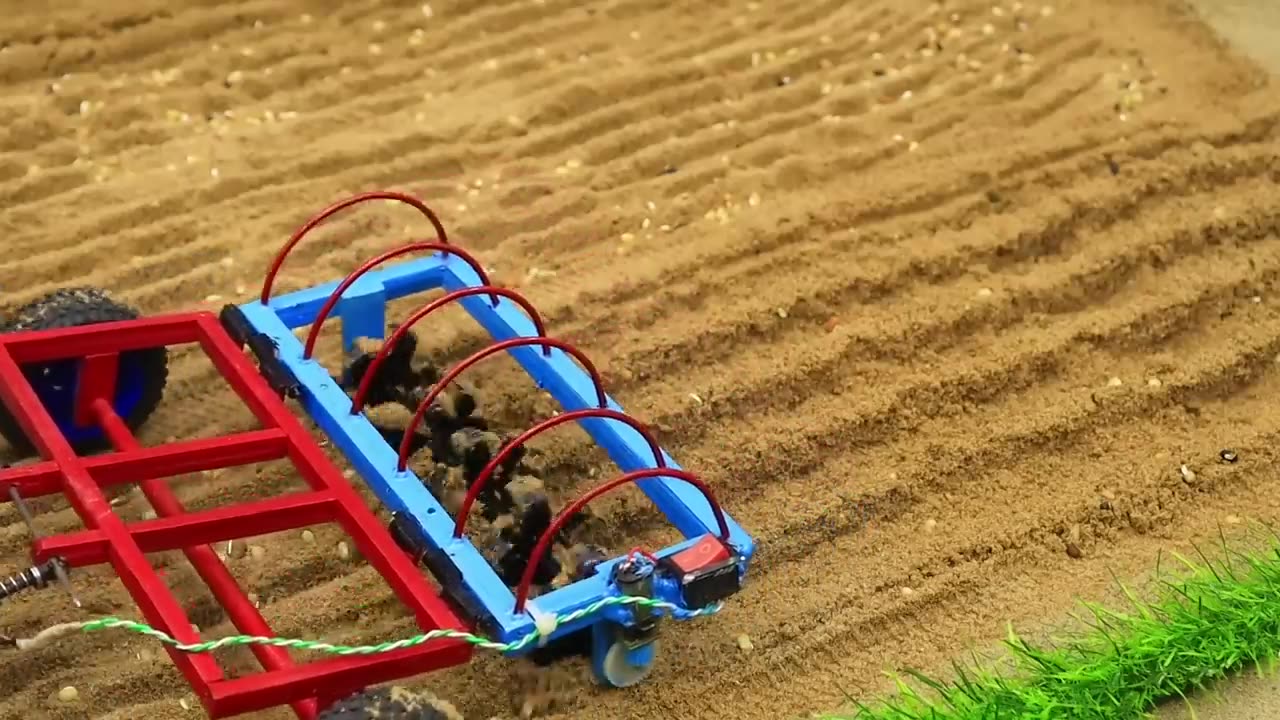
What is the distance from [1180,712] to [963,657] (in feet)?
1.01

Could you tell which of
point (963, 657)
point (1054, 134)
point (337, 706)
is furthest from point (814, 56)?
point (337, 706)

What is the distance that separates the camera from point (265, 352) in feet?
6.85

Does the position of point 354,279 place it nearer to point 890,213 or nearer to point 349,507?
point 349,507

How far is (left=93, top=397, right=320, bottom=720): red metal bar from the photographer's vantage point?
1.76 metres

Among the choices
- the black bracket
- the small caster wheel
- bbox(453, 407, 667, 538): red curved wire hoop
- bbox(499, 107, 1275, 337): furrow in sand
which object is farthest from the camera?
bbox(499, 107, 1275, 337): furrow in sand

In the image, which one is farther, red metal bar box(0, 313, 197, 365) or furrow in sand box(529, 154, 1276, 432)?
furrow in sand box(529, 154, 1276, 432)

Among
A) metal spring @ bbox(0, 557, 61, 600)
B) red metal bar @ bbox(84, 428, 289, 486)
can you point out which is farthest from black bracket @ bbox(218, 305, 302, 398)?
metal spring @ bbox(0, 557, 61, 600)

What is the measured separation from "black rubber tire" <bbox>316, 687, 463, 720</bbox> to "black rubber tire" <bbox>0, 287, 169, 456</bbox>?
0.79 m

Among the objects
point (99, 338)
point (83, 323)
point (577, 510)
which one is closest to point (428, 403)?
point (577, 510)

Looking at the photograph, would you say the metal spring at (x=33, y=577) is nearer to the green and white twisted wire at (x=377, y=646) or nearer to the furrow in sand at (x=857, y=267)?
the green and white twisted wire at (x=377, y=646)

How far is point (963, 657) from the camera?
6.93ft

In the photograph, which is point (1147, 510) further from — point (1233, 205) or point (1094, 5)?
point (1094, 5)

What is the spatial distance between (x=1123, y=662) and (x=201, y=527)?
1284 mm

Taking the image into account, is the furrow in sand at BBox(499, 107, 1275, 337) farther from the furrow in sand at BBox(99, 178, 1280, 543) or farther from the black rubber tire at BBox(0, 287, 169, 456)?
the black rubber tire at BBox(0, 287, 169, 456)
